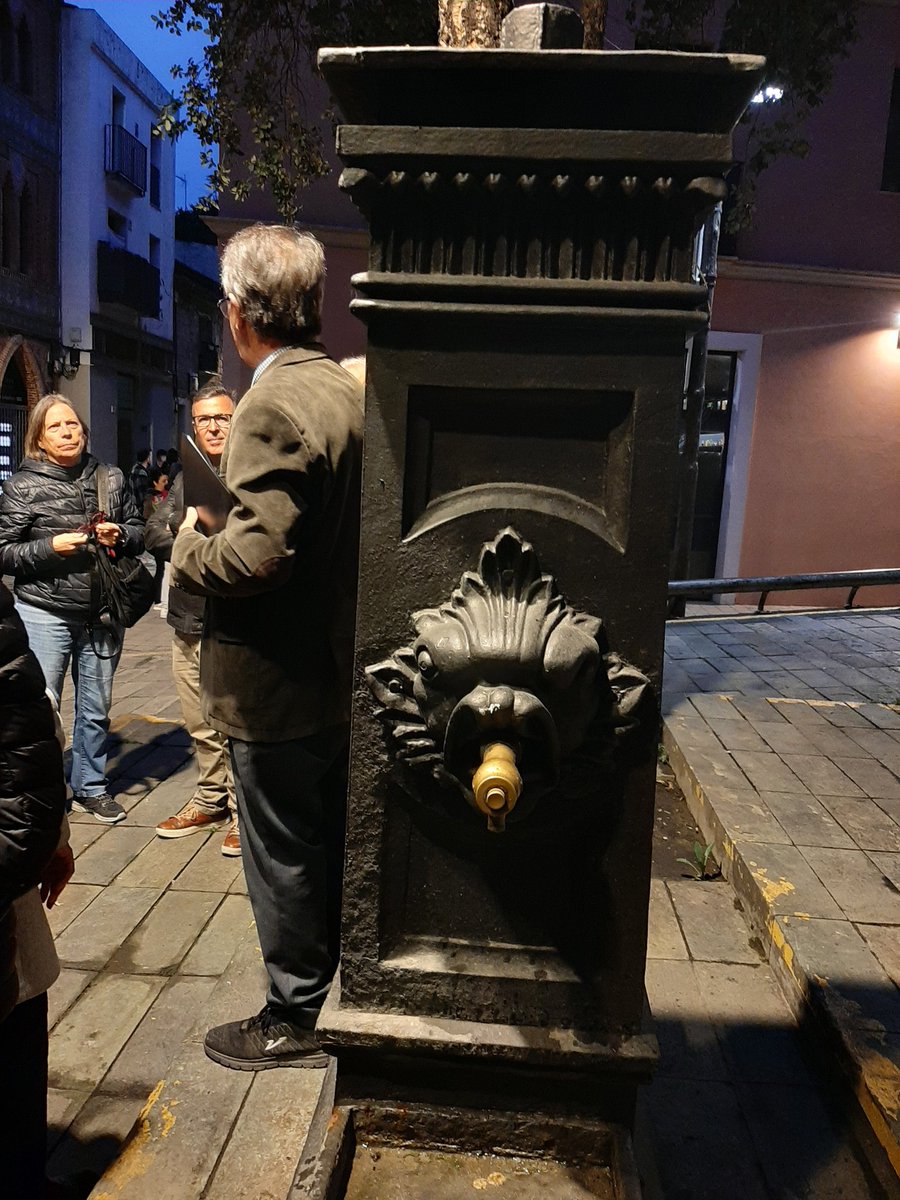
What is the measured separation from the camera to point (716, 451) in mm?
12375

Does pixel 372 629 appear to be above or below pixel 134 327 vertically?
below

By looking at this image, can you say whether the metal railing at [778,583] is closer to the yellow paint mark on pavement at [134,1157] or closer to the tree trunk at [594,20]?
Result: the tree trunk at [594,20]

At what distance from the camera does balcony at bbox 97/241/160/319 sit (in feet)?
77.5

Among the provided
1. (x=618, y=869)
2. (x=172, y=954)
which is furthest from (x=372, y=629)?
(x=172, y=954)

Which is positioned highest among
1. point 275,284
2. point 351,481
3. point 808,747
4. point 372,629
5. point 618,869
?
point 275,284

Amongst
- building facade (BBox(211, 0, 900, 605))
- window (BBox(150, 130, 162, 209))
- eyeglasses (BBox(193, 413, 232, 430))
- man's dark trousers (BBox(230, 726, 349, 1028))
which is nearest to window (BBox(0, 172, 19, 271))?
window (BBox(150, 130, 162, 209))

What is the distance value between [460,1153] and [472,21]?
12.5 feet

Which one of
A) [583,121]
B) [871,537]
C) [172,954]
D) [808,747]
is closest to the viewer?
[583,121]

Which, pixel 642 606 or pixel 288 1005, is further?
pixel 288 1005

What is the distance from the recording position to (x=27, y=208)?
68.5ft

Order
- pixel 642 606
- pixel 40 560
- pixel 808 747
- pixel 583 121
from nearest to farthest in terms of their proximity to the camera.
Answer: pixel 583 121, pixel 642 606, pixel 40 560, pixel 808 747

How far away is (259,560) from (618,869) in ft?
3.20

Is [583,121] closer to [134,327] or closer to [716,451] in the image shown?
[716,451]

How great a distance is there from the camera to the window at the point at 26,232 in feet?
67.8
